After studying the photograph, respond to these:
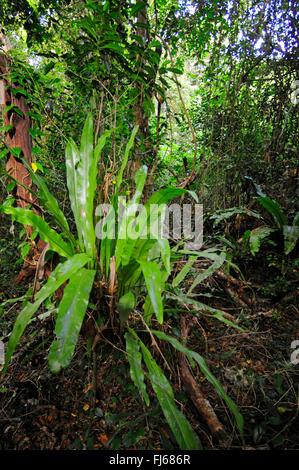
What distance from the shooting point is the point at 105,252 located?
2.70 ft

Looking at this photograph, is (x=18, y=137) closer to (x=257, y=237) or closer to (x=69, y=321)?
(x=69, y=321)

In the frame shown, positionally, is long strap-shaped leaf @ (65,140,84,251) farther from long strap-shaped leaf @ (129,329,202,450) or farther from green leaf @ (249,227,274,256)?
green leaf @ (249,227,274,256)

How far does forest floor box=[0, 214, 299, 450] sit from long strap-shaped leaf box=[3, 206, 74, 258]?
33 centimetres

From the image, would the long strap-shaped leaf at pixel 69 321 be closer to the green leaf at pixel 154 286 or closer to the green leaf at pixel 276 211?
the green leaf at pixel 154 286

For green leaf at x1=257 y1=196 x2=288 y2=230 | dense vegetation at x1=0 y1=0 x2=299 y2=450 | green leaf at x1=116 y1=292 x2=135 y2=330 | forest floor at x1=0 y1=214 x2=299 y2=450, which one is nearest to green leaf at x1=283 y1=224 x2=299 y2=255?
dense vegetation at x1=0 y1=0 x2=299 y2=450

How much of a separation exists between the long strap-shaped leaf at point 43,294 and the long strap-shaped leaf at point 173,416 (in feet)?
1.19

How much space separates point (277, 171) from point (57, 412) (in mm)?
2038

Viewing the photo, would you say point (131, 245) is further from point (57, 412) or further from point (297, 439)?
point (297, 439)

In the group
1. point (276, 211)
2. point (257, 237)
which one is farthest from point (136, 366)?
point (276, 211)

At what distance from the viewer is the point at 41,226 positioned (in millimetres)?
713

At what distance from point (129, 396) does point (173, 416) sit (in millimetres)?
225

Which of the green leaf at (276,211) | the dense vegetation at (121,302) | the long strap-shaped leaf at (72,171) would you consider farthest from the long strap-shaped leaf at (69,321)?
the green leaf at (276,211)

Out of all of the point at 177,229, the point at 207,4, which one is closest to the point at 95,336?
the point at 177,229

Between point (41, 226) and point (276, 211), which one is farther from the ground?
point (276, 211)
